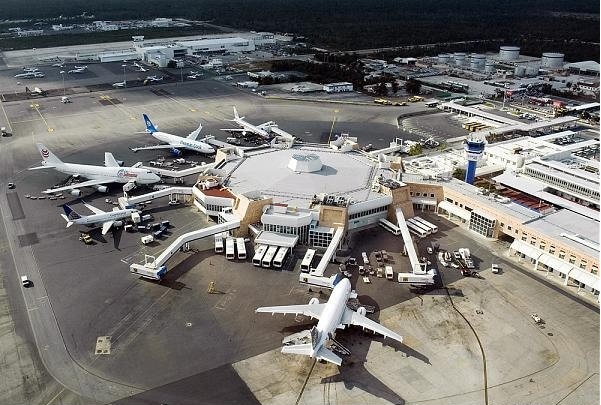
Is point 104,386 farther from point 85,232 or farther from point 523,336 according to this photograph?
point 523,336

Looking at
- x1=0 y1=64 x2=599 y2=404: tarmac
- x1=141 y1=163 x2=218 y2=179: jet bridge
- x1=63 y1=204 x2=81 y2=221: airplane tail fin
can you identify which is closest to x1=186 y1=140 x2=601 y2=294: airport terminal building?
x1=0 y1=64 x2=599 y2=404: tarmac

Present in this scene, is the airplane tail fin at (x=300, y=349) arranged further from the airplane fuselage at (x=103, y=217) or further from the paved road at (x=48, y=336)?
the airplane fuselage at (x=103, y=217)

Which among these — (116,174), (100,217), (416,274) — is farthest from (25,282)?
(416,274)

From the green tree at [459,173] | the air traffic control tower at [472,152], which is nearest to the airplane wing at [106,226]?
the air traffic control tower at [472,152]

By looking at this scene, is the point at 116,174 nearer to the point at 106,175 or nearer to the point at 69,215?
the point at 106,175

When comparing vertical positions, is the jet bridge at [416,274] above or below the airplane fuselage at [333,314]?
below
